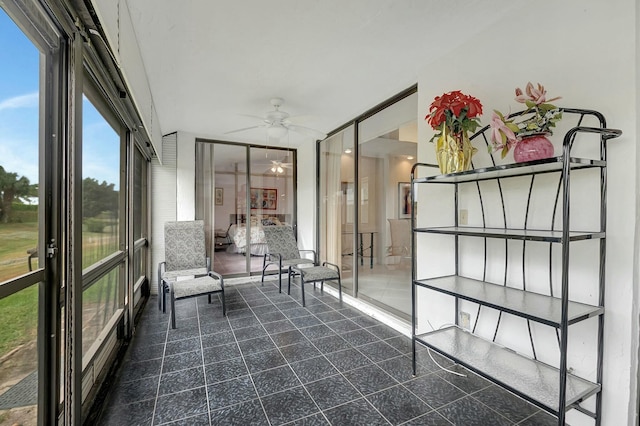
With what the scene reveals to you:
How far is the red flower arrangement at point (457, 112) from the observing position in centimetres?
185

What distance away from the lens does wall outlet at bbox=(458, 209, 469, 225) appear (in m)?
2.25

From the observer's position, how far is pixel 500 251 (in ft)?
6.63

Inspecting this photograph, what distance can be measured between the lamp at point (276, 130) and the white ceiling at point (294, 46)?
0.32 m

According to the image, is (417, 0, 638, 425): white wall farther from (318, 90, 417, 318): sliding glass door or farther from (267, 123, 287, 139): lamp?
(267, 123, 287, 139): lamp

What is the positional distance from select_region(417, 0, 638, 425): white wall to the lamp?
223 centimetres

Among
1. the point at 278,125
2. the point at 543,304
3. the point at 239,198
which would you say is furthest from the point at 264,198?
the point at 543,304

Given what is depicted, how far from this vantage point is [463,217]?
2.28m

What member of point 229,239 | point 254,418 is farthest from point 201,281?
point 254,418

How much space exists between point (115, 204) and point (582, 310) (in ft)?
11.1

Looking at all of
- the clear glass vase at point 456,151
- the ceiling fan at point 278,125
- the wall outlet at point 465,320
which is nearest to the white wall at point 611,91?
the clear glass vase at point 456,151

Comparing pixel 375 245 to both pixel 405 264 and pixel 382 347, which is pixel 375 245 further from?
pixel 382 347

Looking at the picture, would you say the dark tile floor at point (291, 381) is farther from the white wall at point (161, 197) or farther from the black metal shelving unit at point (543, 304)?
the white wall at point (161, 197)

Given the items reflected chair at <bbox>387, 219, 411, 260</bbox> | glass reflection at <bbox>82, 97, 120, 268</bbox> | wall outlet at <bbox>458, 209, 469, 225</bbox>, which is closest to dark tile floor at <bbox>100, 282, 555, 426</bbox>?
reflected chair at <bbox>387, 219, 411, 260</bbox>

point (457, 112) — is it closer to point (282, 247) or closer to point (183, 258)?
point (282, 247)
